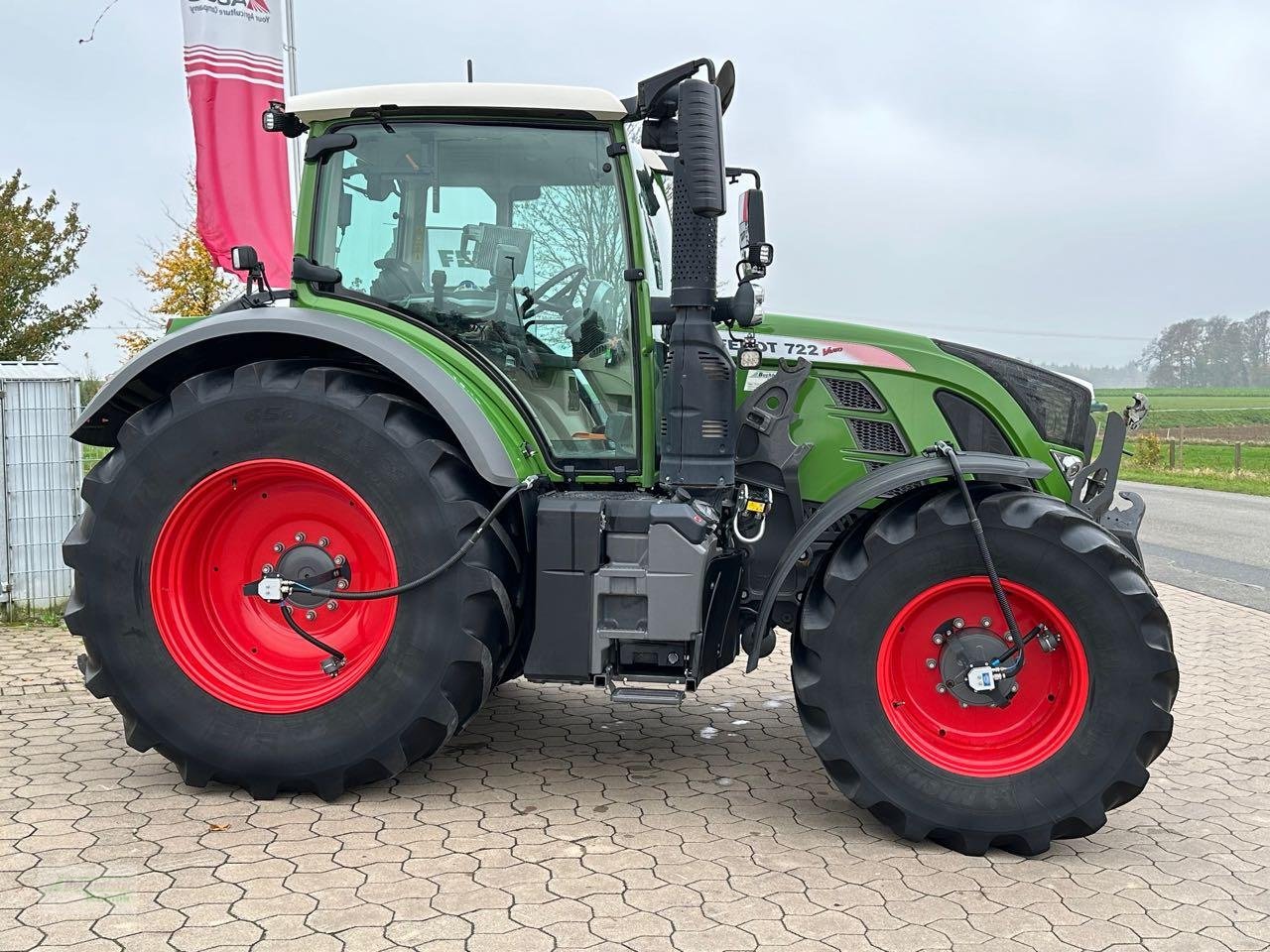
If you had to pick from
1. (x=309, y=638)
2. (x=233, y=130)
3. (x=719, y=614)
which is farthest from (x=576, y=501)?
(x=233, y=130)

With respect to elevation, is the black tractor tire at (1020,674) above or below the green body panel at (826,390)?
below

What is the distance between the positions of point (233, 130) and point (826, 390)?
7.07 meters

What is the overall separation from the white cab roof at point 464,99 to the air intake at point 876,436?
4.99 ft

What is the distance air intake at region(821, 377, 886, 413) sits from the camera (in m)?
4.56

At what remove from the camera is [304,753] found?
409 cm

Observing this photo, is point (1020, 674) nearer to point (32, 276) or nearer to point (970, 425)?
point (970, 425)

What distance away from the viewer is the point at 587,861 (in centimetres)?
368

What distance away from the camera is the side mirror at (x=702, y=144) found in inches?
149

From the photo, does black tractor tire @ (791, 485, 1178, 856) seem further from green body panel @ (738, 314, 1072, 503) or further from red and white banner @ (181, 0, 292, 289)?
red and white banner @ (181, 0, 292, 289)

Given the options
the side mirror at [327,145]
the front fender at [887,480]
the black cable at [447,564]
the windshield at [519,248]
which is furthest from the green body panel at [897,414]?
the side mirror at [327,145]

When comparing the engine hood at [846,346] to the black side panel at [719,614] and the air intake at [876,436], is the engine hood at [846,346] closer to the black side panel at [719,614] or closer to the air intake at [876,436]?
the air intake at [876,436]

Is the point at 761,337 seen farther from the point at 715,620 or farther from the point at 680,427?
the point at 715,620

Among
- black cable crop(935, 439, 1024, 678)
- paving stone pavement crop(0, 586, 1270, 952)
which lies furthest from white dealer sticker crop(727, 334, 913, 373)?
paving stone pavement crop(0, 586, 1270, 952)

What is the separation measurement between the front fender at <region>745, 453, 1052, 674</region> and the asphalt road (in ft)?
20.7
